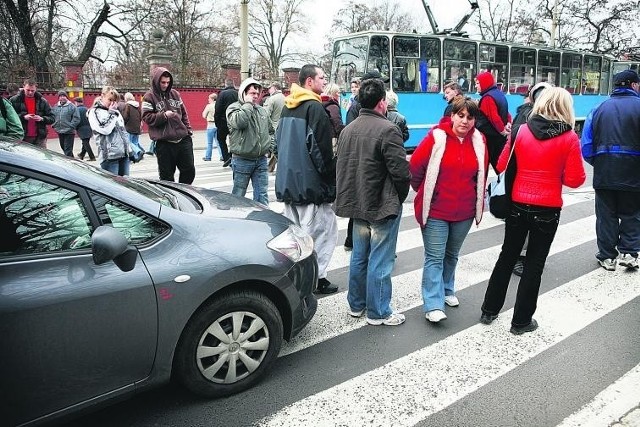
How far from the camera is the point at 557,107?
3.49 m

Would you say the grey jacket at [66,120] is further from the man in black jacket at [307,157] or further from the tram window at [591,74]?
the tram window at [591,74]

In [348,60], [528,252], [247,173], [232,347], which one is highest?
[348,60]

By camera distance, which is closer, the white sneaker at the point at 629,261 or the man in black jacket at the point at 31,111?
the white sneaker at the point at 629,261

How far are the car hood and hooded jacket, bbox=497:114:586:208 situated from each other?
1.78 meters

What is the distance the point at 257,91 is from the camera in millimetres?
5711

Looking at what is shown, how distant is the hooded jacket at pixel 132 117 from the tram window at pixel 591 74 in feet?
54.7

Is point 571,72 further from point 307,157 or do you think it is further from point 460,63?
point 307,157

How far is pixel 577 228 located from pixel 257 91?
15.7 feet

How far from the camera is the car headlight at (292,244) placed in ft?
10.3

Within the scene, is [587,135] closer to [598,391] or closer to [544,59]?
[598,391]

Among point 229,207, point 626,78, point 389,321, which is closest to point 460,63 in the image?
point 626,78

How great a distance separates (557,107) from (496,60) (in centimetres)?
1336

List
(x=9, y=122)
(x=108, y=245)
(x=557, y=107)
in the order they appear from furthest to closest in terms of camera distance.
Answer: (x=9, y=122), (x=557, y=107), (x=108, y=245)

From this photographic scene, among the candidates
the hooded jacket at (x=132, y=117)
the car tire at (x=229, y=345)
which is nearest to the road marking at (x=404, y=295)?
the car tire at (x=229, y=345)
